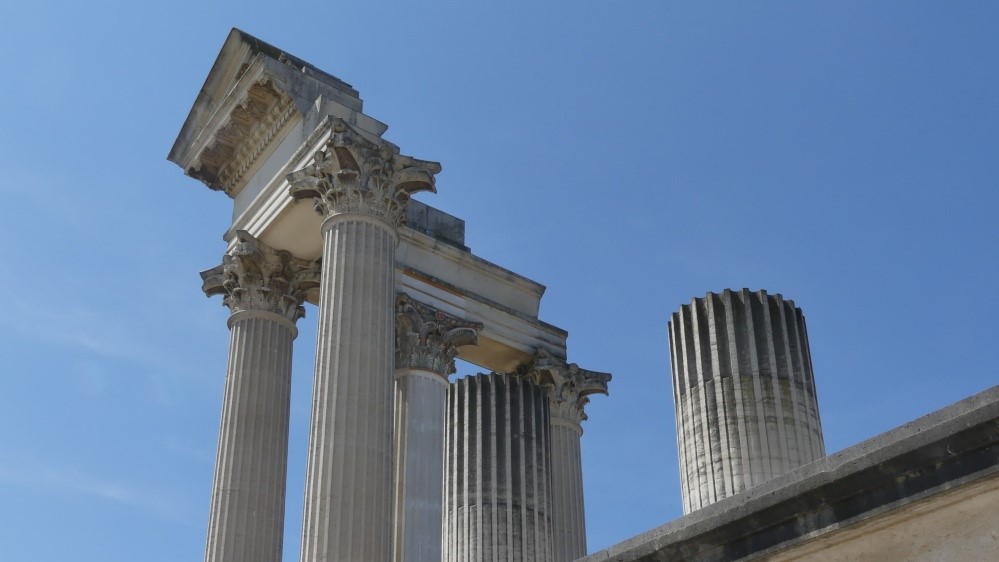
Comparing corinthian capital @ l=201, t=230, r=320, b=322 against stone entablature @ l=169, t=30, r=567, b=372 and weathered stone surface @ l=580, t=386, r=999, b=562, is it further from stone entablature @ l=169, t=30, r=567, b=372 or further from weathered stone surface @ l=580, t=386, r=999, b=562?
weathered stone surface @ l=580, t=386, r=999, b=562

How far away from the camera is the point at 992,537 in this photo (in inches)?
355

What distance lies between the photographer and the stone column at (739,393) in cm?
2116

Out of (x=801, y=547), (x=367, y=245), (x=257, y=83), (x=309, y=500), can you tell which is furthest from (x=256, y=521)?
(x=801, y=547)

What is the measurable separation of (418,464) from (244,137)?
9.19 metres

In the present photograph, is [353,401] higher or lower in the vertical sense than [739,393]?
higher

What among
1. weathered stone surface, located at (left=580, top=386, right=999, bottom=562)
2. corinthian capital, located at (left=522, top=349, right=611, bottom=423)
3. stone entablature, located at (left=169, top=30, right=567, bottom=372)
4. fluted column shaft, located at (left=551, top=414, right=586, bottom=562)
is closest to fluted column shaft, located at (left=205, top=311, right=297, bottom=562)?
stone entablature, located at (left=169, top=30, right=567, bottom=372)

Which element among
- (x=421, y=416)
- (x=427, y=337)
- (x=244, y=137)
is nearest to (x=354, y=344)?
(x=421, y=416)

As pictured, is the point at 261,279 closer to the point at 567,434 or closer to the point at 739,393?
the point at 567,434

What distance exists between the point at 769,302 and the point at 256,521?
12013mm

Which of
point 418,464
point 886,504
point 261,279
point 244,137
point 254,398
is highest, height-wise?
point 244,137

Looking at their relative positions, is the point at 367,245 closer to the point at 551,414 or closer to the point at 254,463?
the point at 254,463

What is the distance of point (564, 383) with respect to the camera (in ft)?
118

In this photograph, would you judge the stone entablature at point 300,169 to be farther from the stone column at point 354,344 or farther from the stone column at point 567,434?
the stone column at point 567,434

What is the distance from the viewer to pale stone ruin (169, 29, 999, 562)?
21.2m
